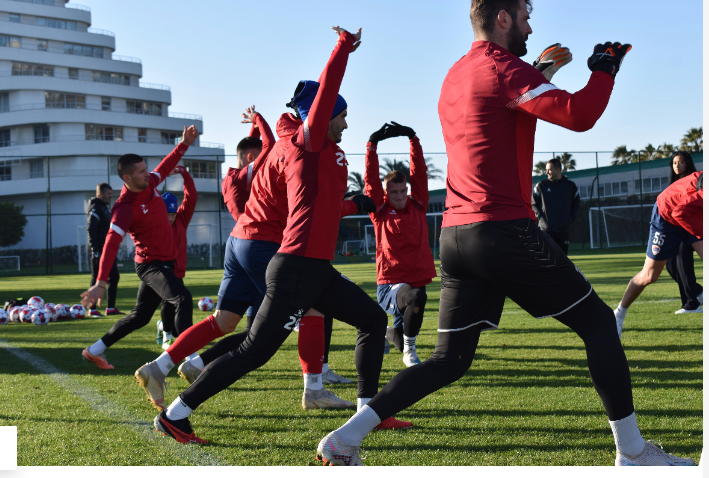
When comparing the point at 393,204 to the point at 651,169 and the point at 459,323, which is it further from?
the point at 651,169

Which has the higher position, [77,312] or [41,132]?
[41,132]

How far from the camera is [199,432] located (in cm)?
379

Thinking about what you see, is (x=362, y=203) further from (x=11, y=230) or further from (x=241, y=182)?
(x=11, y=230)

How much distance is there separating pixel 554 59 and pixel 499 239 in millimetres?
1094

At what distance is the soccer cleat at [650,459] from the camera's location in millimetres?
2762

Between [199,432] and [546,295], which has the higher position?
[546,295]

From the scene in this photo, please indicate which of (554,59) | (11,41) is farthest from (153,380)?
(11,41)

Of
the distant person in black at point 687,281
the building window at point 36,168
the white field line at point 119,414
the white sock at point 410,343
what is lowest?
the white field line at point 119,414

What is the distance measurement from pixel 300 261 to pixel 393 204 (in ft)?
8.36

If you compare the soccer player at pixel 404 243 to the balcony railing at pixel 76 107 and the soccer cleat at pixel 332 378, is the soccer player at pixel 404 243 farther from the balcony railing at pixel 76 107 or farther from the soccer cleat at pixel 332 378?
the balcony railing at pixel 76 107

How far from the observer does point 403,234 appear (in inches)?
226

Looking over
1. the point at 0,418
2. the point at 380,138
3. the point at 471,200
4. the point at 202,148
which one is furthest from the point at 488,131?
the point at 202,148

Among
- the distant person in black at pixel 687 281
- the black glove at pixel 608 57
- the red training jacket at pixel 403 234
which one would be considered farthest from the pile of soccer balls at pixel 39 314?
the black glove at pixel 608 57

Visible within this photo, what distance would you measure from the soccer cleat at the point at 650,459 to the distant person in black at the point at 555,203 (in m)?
8.02
